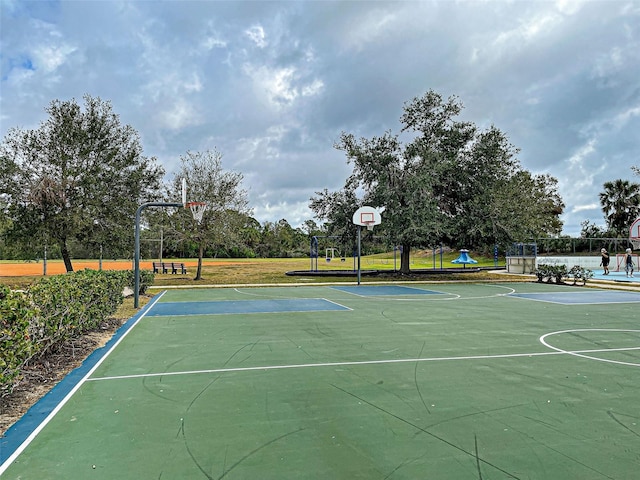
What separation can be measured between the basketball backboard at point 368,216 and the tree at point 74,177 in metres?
10.8

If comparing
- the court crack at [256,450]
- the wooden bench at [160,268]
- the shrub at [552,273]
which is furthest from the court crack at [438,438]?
the wooden bench at [160,268]

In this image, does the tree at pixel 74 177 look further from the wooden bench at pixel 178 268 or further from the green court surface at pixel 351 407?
the green court surface at pixel 351 407

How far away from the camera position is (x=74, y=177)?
21.2 m

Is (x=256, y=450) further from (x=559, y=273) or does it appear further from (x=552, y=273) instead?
(x=552, y=273)

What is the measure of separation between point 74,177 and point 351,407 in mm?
20354

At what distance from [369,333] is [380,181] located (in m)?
16.5

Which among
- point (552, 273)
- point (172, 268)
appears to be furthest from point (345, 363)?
point (172, 268)

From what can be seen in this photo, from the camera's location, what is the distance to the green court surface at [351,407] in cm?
352

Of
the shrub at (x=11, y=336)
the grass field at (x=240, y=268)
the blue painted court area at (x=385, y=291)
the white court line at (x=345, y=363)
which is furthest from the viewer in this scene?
the grass field at (x=240, y=268)

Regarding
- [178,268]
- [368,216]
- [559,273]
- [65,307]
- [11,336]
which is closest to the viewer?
[11,336]

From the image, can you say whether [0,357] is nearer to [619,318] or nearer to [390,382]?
[390,382]

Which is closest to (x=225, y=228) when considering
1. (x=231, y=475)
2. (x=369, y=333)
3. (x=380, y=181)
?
(x=380, y=181)

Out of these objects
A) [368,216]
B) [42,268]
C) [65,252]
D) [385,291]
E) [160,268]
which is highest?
[368,216]

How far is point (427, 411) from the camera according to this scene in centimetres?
464
